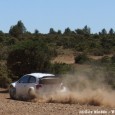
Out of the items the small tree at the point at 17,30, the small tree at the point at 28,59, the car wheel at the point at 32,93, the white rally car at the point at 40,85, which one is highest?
the small tree at the point at 17,30

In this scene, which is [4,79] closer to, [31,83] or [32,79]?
[32,79]

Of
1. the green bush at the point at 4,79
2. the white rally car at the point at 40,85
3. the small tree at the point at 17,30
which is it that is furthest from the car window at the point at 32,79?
the small tree at the point at 17,30

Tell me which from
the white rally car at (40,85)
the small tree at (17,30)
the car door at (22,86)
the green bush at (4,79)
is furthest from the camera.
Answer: the small tree at (17,30)

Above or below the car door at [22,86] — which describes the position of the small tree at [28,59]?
above

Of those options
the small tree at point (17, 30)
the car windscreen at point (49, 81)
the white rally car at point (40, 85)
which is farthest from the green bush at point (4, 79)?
the small tree at point (17, 30)

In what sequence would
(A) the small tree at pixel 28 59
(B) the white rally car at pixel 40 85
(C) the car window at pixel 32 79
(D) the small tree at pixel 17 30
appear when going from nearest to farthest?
(B) the white rally car at pixel 40 85
(C) the car window at pixel 32 79
(A) the small tree at pixel 28 59
(D) the small tree at pixel 17 30

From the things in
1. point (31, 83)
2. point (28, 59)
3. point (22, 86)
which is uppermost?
point (28, 59)

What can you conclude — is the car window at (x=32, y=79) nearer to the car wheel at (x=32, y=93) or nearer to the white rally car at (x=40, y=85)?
the white rally car at (x=40, y=85)

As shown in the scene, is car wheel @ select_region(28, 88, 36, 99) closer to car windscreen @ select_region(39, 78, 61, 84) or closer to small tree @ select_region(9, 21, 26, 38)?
car windscreen @ select_region(39, 78, 61, 84)

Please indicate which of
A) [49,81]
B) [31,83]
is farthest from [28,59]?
[49,81]

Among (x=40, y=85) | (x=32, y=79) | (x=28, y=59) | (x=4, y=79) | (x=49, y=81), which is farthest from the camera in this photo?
(x=4, y=79)

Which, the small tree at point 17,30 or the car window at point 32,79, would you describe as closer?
the car window at point 32,79

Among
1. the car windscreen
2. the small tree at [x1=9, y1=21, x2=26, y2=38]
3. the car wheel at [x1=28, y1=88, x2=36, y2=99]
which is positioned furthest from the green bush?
the small tree at [x1=9, y1=21, x2=26, y2=38]

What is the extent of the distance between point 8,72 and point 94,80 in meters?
9.58
